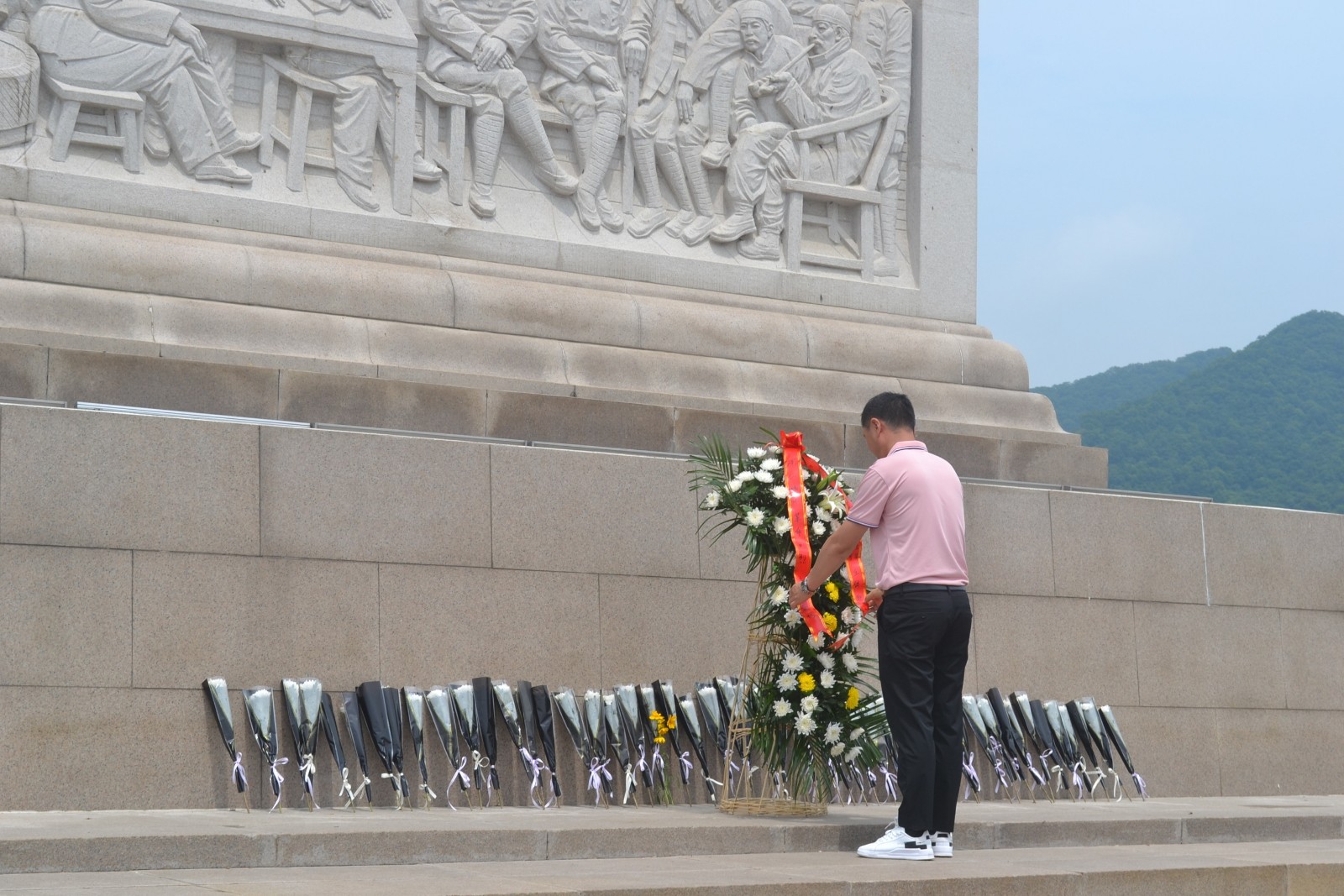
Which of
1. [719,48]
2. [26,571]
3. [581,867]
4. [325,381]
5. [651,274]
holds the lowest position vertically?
[581,867]

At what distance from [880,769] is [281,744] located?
3218mm

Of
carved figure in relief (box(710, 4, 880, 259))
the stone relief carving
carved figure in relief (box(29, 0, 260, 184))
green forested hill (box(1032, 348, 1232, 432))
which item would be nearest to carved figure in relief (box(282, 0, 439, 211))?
the stone relief carving

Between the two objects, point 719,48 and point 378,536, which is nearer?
point 378,536

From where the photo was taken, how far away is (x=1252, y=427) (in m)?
A: 48.6

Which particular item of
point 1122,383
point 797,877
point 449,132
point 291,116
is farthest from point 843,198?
point 1122,383

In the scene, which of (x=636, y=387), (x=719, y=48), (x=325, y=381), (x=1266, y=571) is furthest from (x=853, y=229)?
(x=325, y=381)

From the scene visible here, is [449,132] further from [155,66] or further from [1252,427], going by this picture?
[1252,427]

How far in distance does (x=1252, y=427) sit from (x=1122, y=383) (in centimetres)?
2477

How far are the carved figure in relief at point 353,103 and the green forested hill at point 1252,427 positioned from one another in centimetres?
3293

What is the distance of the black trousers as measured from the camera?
6691 mm

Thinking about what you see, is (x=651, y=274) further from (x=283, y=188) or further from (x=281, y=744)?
(x=281, y=744)

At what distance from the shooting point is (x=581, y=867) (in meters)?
6.16

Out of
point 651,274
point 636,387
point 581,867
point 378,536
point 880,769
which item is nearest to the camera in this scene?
point 581,867

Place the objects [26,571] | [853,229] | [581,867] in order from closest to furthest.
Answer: [581,867] → [26,571] → [853,229]
